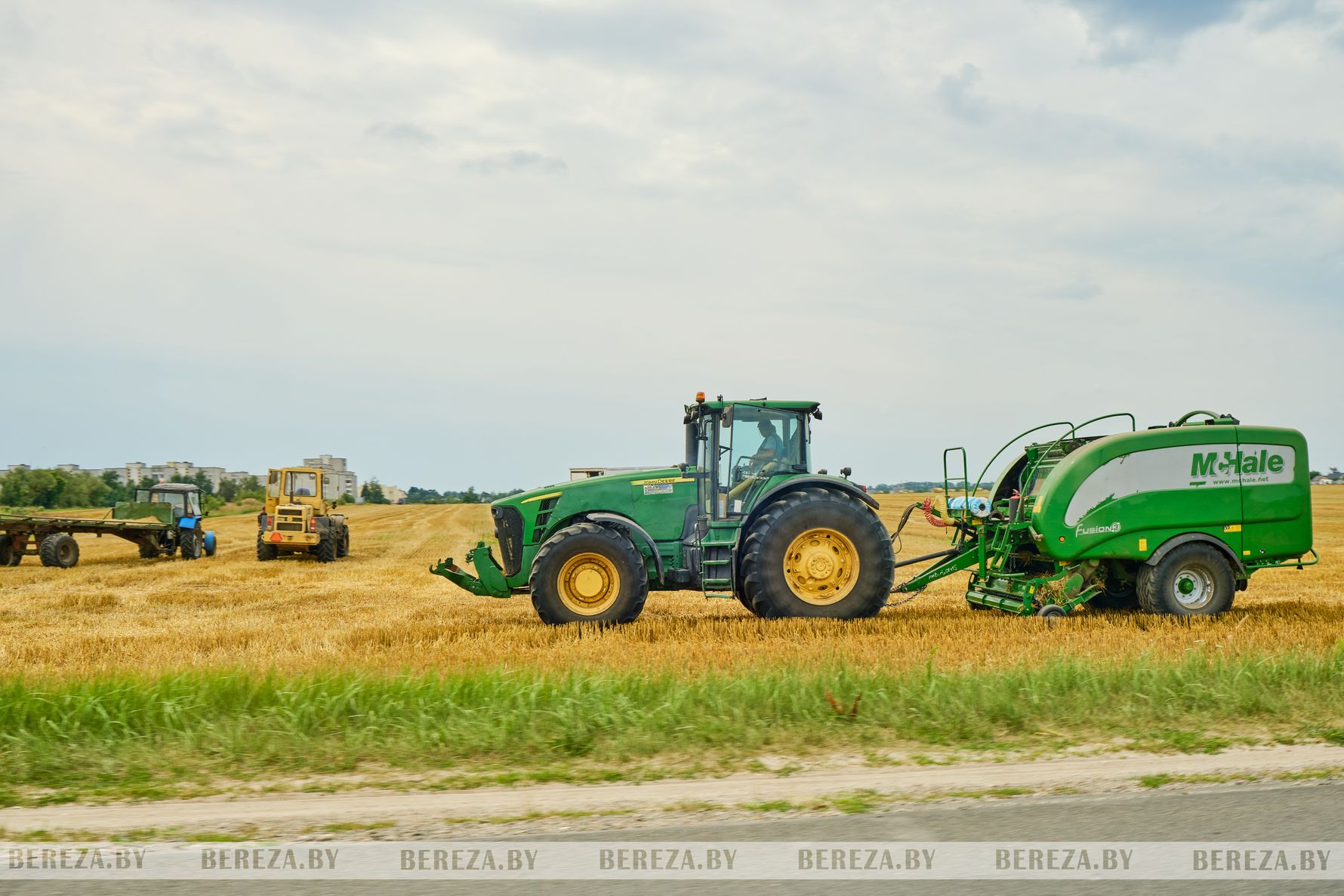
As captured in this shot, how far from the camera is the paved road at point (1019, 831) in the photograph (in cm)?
355

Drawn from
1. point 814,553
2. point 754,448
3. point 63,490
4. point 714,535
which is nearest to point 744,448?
point 754,448

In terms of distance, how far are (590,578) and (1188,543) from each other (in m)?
5.80

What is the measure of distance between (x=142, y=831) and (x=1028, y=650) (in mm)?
6040

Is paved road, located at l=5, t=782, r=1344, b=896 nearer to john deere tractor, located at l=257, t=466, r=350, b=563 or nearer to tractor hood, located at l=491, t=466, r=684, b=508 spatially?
tractor hood, located at l=491, t=466, r=684, b=508

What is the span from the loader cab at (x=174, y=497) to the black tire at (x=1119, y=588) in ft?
64.3

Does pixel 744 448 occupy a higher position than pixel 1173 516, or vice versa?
pixel 744 448

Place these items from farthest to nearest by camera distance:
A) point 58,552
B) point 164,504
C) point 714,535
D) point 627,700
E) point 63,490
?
point 63,490 → point 164,504 → point 58,552 → point 714,535 → point 627,700

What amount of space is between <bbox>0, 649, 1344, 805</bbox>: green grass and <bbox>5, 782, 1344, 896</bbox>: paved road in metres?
0.94

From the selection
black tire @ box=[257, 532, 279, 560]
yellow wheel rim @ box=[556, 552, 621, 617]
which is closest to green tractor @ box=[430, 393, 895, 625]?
yellow wheel rim @ box=[556, 552, 621, 617]

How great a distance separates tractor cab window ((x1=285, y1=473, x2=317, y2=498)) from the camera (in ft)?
75.6

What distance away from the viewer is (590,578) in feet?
34.3

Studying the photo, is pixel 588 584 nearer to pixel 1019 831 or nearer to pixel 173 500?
pixel 1019 831

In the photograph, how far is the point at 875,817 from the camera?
4320 mm

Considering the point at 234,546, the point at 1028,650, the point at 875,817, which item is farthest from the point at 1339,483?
the point at 875,817
